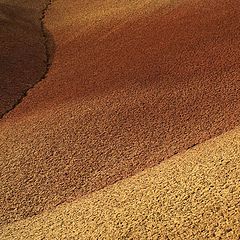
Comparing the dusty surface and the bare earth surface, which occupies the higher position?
the dusty surface

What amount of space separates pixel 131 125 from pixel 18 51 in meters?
4.08

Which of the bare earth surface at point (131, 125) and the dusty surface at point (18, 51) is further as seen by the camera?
the dusty surface at point (18, 51)

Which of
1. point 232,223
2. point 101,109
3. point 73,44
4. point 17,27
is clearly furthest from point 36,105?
point 232,223

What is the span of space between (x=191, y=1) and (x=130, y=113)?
15.7ft

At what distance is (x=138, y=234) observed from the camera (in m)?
4.38

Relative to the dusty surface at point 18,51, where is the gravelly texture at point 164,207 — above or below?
→ below

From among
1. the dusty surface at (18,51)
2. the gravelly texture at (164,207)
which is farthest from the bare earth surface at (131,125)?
the dusty surface at (18,51)

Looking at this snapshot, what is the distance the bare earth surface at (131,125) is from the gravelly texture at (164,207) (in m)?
0.01

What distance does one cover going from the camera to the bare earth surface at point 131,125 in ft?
15.9

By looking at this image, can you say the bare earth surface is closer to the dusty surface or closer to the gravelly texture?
the gravelly texture

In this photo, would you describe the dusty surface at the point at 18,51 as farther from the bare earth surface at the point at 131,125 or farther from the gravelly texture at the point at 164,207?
the gravelly texture at the point at 164,207

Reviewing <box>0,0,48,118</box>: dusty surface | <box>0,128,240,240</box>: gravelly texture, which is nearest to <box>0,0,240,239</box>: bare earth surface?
<box>0,128,240,240</box>: gravelly texture

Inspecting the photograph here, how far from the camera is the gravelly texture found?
428 cm

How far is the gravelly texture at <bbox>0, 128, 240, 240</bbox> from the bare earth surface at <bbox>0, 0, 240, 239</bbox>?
15 millimetres
